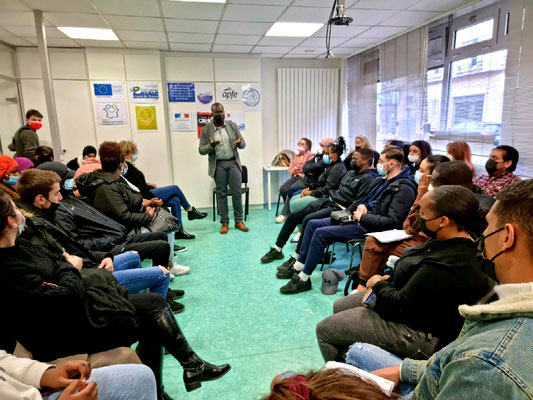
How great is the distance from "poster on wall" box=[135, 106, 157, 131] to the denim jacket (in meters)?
5.31

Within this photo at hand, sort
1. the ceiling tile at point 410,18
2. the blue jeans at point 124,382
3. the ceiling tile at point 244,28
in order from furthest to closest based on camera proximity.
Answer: the ceiling tile at point 244,28
the ceiling tile at point 410,18
the blue jeans at point 124,382

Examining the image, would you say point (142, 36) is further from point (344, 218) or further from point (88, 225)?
point (344, 218)

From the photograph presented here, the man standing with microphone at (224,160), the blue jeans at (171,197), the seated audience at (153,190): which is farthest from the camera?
the man standing with microphone at (224,160)

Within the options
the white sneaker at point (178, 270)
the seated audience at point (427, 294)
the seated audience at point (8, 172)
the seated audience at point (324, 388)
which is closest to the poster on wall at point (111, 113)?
the seated audience at point (8, 172)

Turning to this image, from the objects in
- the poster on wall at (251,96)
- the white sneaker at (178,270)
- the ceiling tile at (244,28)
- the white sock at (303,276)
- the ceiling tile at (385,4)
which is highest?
the ceiling tile at (244,28)

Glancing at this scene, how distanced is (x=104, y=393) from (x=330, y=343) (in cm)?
100

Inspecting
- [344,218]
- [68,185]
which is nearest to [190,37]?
[68,185]

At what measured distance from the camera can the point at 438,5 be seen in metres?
3.34

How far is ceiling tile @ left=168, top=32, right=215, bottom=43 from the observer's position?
4.27m

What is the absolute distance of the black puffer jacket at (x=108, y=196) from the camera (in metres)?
2.65

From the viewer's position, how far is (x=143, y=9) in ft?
10.9

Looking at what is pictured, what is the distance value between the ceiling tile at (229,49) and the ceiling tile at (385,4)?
2.21m

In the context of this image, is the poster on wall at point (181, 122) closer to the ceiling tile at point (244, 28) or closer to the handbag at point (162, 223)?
the ceiling tile at point (244, 28)

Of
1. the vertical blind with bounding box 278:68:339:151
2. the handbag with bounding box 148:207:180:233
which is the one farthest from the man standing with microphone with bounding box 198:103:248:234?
the vertical blind with bounding box 278:68:339:151
